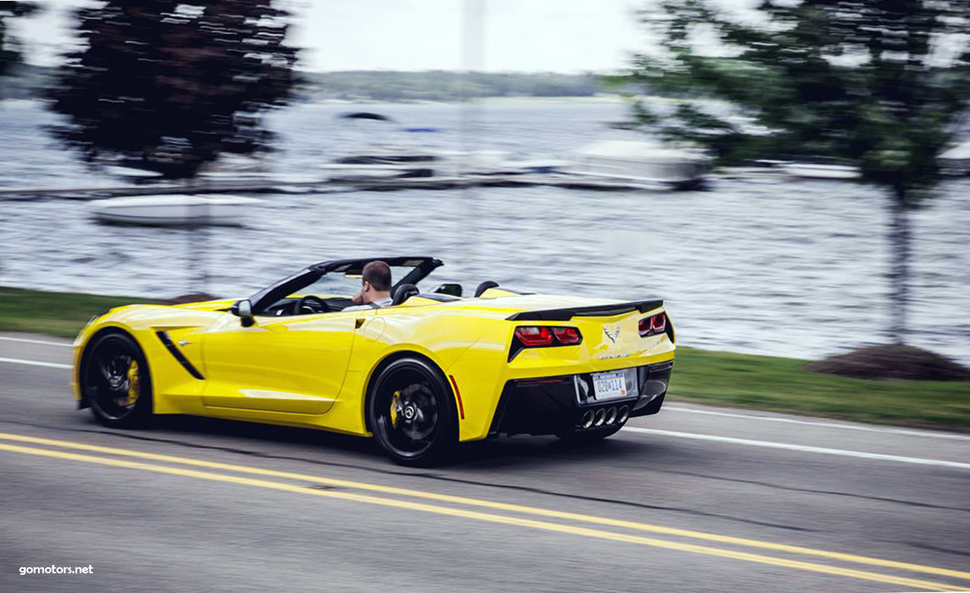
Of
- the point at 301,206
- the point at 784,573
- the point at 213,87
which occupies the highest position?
the point at 213,87

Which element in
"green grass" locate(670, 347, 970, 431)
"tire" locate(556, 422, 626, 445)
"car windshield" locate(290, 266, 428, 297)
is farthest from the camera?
"green grass" locate(670, 347, 970, 431)

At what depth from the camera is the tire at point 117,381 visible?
8.58 m

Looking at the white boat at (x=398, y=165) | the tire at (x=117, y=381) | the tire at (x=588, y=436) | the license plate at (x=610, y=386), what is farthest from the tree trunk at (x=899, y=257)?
the white boat at (x=398, y=165)

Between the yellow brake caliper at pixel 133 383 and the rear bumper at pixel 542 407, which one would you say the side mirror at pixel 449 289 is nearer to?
the rear bumper at pixel 542 407

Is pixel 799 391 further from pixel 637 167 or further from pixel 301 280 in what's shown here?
pixel 637 167

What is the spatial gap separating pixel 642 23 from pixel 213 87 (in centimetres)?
616

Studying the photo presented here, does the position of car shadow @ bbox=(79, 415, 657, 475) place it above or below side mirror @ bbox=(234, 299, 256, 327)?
below

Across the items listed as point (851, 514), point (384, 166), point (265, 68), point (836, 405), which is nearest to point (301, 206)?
point (384, 166)

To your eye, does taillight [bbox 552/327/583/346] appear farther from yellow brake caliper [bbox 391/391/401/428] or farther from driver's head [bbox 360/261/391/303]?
driver's head [bbox 360/261/391/303]

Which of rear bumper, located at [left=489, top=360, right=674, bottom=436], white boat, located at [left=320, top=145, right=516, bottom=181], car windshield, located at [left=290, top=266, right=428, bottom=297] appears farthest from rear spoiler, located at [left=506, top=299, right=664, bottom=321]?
white boat, located at [left=320, top=145, right=516, bottom=181]

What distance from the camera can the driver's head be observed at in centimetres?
802

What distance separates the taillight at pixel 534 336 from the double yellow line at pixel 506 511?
100cm

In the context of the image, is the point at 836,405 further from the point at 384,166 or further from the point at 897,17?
the point at 384,166

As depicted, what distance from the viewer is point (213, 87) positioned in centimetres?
1672
